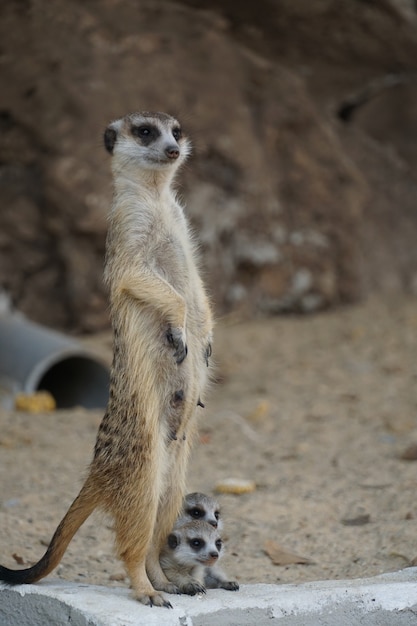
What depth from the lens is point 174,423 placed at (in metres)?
3.03

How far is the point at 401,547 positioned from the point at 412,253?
467cm

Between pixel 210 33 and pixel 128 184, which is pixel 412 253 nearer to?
pixel 210 33

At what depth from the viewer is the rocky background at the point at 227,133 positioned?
244 inches

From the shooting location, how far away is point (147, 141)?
10.6 ft

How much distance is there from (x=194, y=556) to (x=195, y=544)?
35mm

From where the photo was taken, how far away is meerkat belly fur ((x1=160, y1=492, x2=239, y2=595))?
303 cm

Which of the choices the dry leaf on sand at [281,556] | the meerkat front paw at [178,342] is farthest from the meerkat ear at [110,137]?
the dry leaf on sand at [281,556]

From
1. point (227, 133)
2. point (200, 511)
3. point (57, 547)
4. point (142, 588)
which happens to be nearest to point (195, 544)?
point (200, 511)

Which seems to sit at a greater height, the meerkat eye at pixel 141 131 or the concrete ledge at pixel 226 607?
the meerkat eye at pixel 141 131

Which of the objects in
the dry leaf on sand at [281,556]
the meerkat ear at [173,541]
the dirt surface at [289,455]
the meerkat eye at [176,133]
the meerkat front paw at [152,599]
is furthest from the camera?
the dirt surface at [289,455]

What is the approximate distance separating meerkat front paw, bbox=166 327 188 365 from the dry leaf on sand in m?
0.90

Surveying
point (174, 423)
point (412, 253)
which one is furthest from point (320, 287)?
point (174, 423)

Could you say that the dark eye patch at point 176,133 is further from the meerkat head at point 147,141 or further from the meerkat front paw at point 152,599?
the meerkat front paw at point 152,599

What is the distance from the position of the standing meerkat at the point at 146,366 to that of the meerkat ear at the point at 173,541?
0.02 meters
